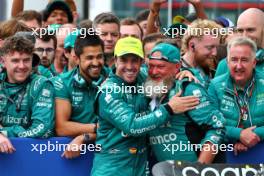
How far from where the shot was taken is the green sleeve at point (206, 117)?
7734mm

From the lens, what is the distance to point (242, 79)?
8.05m

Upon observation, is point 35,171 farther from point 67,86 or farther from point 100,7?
point 100,7

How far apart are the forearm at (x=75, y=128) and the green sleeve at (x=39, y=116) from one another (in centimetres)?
12

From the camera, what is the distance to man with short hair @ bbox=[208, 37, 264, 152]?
8031 mm

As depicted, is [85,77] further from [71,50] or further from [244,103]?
[244,103]

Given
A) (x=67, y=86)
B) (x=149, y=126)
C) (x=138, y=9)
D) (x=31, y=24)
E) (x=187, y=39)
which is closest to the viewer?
(x=149, y=126)

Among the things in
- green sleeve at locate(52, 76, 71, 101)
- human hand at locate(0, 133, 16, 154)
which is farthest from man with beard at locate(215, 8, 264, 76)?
human hand at locate(0, 133, 16, 154)

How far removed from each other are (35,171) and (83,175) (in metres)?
0.45

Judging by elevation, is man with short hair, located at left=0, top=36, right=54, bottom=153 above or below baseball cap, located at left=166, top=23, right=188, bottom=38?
below

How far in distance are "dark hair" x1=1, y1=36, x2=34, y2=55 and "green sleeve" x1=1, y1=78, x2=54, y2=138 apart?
34 cm

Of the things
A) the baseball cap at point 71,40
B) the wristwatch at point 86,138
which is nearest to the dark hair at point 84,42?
the baseball cap at point 71,40

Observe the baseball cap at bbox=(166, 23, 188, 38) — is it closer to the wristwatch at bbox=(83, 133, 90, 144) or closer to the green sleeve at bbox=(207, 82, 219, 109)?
the green sleeve at bbox=(207, 82, 219, 109)

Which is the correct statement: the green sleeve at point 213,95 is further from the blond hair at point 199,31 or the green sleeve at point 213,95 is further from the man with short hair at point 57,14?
the man with short hair at point 57,14

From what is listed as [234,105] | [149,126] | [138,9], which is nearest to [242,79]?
[234,105]
